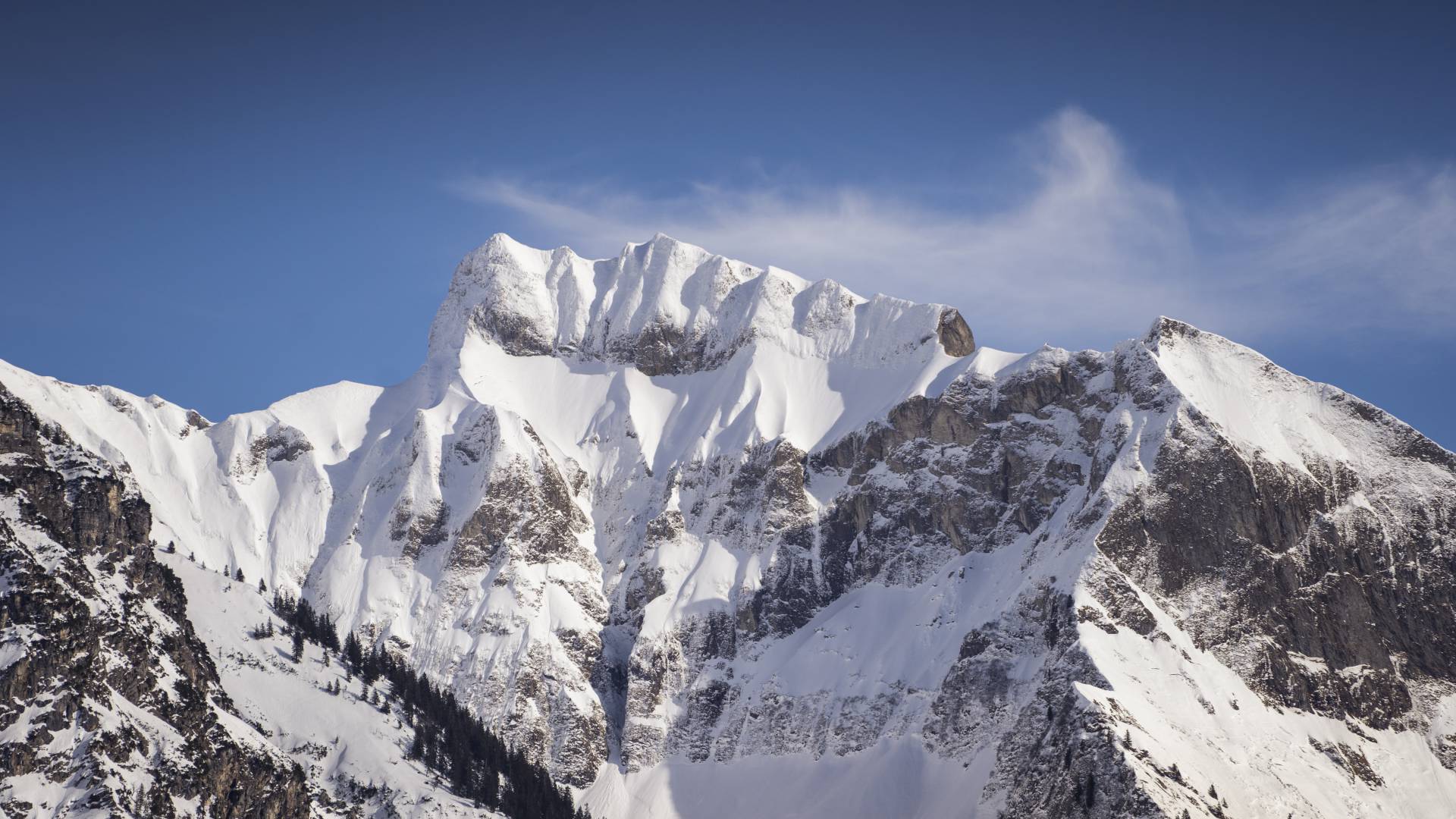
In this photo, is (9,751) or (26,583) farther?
(26,583)

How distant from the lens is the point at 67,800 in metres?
180

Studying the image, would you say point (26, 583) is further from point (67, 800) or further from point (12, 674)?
point (67, 800)

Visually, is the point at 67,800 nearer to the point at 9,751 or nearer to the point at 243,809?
the point at 9,751

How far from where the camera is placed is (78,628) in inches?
7746

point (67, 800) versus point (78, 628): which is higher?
point (78, 628)

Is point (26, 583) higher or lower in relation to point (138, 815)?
higher

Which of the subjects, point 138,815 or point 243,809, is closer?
point 138,815

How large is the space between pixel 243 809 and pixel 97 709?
18.8 m

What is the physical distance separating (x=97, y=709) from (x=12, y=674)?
903cm

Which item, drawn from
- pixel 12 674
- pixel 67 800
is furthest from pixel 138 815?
pixel 12 674

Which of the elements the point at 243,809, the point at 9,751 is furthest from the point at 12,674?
the point at 243,809

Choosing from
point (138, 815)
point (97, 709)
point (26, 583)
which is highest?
point (26, 583)

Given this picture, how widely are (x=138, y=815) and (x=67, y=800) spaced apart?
6822 mm

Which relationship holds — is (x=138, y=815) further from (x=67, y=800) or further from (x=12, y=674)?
(x=12, y=674)
